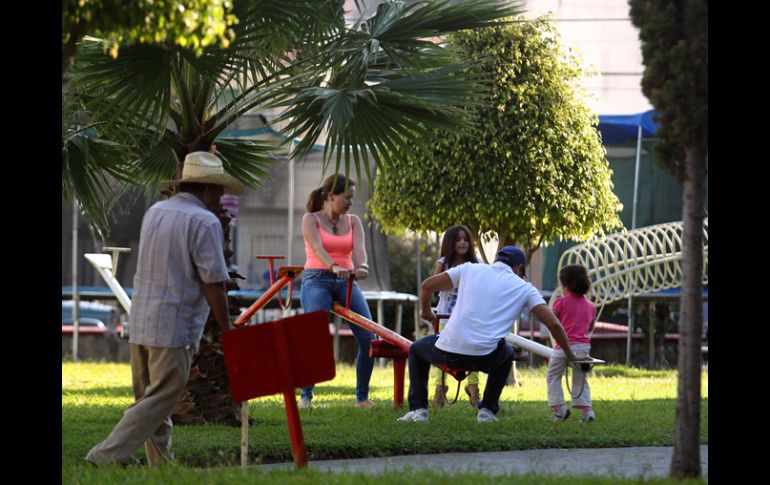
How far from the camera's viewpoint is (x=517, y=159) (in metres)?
14.6

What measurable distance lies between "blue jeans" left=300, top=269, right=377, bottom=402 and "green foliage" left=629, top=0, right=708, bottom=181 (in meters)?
4.94

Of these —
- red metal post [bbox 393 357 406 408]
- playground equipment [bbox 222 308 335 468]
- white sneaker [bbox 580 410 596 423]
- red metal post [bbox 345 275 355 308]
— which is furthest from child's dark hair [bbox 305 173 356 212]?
playground equipment [bbox 222 308 335 468]

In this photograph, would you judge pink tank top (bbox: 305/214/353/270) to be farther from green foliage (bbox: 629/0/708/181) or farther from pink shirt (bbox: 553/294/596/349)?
green foliage (bbox: 629/0/708/181)

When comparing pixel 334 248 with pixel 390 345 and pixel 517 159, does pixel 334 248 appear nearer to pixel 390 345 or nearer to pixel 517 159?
pixel 390 345

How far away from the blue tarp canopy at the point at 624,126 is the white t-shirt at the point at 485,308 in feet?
39.5

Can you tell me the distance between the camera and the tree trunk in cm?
576

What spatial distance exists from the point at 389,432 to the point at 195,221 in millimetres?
2376

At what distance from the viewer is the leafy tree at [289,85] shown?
8.42 meters

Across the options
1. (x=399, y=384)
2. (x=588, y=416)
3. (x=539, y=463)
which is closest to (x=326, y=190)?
(x=399, y=384)

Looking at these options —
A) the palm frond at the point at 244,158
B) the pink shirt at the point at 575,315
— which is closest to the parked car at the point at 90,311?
the palm frond at the point at 244,158

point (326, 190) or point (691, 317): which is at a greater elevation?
point (326, 190)

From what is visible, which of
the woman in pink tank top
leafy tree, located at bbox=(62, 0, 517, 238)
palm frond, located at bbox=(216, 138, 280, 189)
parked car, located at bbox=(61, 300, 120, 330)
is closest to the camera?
leafy tree, located at bbox=(62, 0, 517, 238)

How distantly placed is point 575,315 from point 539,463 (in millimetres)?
2889
